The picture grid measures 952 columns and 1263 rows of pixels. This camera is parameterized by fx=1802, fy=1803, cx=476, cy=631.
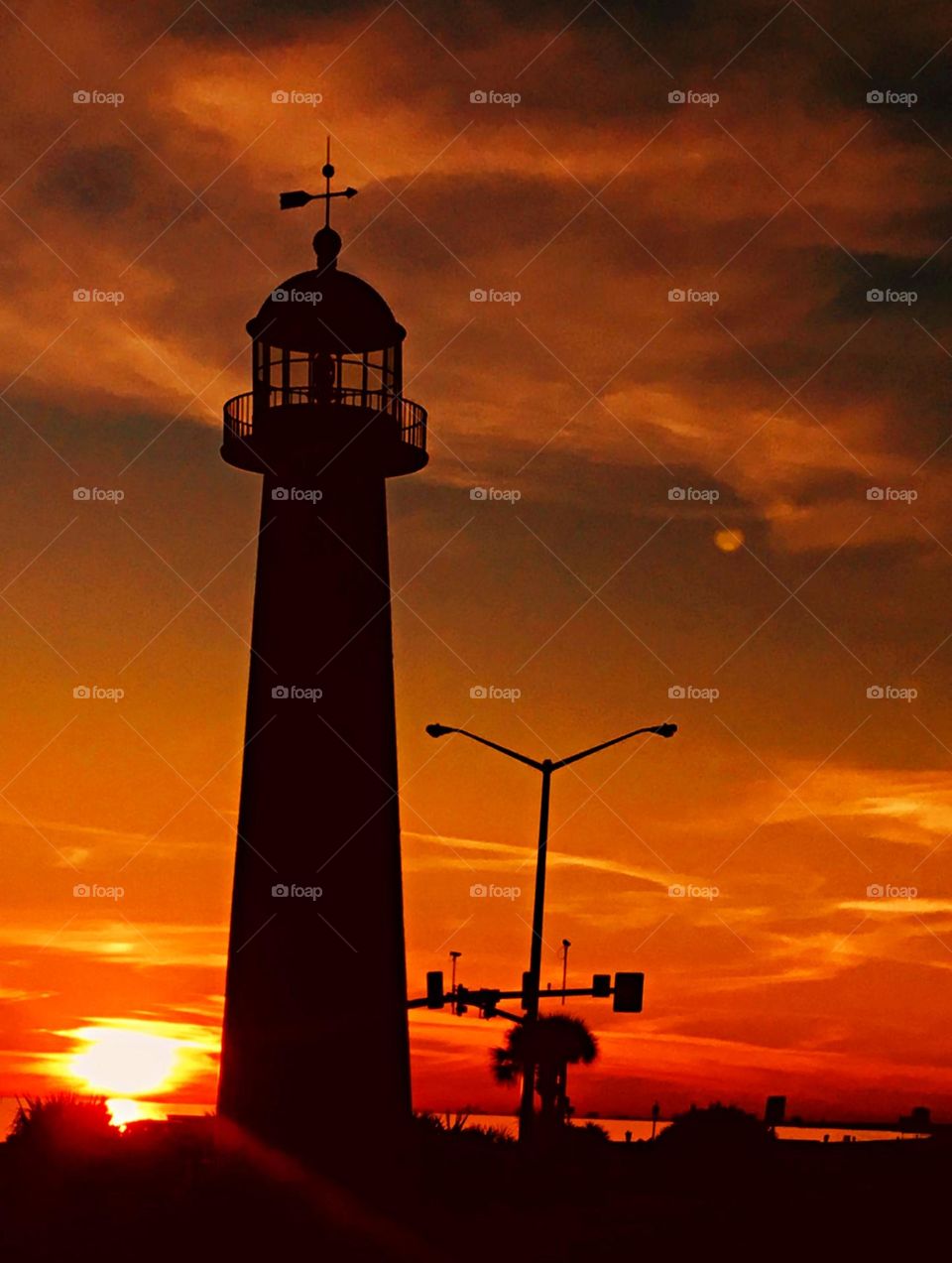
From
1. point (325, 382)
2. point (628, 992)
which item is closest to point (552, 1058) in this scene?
point (628, 992)

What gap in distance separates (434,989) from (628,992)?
13.2 ft

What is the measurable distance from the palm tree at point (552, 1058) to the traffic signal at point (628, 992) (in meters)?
13.4

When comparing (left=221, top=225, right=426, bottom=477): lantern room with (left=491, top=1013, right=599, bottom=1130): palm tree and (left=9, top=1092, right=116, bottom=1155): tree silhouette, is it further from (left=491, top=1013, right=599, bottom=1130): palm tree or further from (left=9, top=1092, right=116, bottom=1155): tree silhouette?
(left=491, top=1013, right=599, bottom=1130): palm tree

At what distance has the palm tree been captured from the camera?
180 feet

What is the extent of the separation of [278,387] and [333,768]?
26.1 ft

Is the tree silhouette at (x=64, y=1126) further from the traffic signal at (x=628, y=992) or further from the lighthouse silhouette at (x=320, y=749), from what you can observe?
the traffic signal at (x=628, y=992)

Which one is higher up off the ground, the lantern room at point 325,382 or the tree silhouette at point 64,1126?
the lantern room at point 325,382

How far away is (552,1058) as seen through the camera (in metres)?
57.1

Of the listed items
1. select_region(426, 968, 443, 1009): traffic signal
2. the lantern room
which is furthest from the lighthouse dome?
select_region(426, 968, 443, 1009): traffic signal

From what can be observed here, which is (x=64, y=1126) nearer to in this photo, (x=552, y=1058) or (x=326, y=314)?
(x=326, y=314)

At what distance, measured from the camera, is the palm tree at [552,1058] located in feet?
180

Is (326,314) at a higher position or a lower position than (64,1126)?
higher

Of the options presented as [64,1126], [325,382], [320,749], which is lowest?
[64,1126]

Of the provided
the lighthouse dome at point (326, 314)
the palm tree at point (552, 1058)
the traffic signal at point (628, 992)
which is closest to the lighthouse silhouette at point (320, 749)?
the lighthouse dome at point (326, 314)
